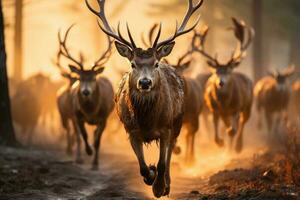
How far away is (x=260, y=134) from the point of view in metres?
22.2

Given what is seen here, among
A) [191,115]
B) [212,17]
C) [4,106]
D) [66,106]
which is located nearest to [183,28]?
[191,115]

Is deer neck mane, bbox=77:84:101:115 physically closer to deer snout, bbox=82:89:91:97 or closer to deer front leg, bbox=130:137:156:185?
deer snout, bbox=82:89:91:97

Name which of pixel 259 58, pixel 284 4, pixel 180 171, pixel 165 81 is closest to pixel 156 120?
pixel 165 81

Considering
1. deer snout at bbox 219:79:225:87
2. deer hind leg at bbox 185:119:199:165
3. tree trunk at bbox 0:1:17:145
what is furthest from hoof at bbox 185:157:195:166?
tree trunk at bbox 0:1:17:145

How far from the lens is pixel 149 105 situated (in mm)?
9281

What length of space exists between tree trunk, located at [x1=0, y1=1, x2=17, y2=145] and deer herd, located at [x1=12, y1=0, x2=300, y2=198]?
1.49 meters

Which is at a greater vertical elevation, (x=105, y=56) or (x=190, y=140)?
(x=105, y=56)

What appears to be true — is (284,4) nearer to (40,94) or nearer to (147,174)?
(40,94)

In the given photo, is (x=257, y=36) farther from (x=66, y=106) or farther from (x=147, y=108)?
(x=147, y=108)

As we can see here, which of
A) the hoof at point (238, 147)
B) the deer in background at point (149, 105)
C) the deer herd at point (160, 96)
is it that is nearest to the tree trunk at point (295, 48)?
Result: the deer herd at point (160, 96)

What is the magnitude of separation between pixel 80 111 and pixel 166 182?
5.24 metres

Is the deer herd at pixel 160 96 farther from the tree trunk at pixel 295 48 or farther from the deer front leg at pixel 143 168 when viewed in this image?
the tree trunk at pixel 295 48

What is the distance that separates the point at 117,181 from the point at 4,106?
468cm

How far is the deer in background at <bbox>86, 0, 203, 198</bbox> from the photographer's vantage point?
909 centimetres
